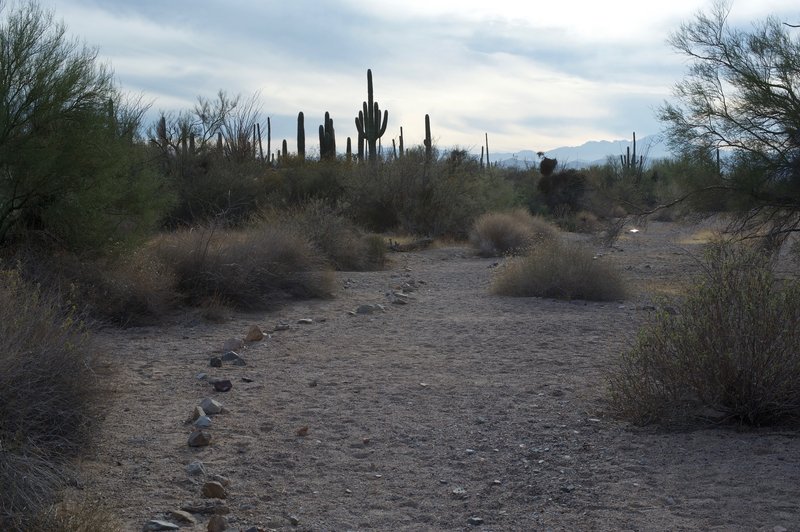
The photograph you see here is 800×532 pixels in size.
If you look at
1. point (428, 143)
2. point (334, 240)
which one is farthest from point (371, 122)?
point (334, 240)

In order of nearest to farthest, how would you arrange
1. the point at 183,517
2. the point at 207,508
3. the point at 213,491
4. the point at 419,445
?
the point at 183,517 → the point at 207,508 → the point at 213,491 → the point at 419,445

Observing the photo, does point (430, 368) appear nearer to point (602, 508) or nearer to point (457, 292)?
point (602, 508)

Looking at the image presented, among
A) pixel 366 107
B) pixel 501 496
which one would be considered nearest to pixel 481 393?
pixel 501 496

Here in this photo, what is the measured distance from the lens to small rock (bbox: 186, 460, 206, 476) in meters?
5.42

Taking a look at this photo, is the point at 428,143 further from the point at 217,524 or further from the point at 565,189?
the point at 217,524

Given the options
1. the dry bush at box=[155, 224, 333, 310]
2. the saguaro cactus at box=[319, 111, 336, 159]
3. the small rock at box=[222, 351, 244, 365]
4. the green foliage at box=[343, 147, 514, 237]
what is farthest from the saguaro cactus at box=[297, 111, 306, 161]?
the small rock at box=[222, 351, 244, 365]

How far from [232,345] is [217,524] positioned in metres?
5.40

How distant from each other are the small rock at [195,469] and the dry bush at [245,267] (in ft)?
22.9

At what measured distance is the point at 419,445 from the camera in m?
6.23

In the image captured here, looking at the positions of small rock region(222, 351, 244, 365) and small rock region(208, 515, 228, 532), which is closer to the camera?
small rock region(208, 515, 228, 532)

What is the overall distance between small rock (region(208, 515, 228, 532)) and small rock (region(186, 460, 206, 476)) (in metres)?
0.88

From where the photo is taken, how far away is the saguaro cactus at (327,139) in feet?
121

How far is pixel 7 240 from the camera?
11.2m

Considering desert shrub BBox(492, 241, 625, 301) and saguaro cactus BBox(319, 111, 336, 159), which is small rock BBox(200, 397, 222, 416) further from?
saguaro cactus BBox(319, 111, 336, 159)
